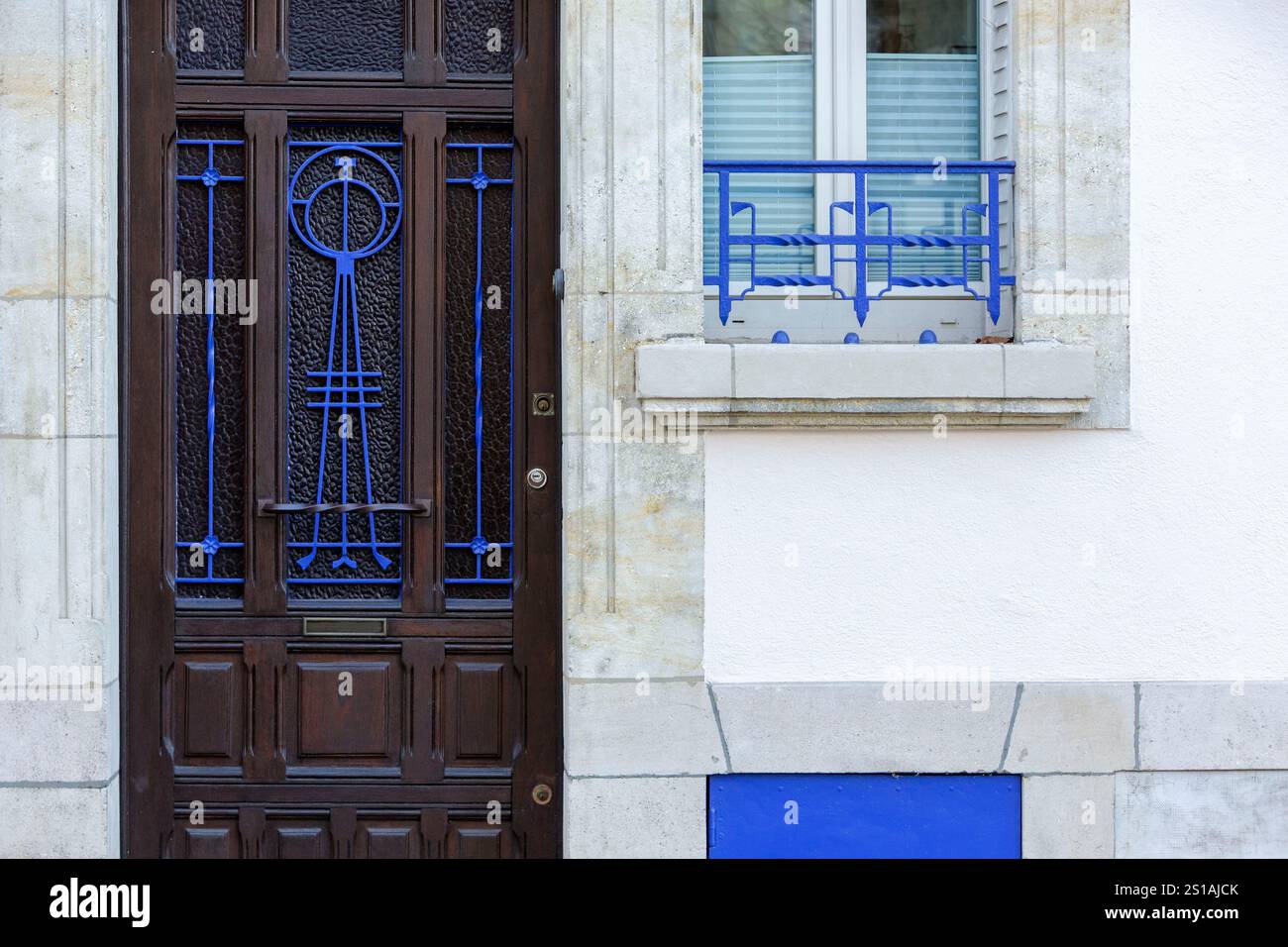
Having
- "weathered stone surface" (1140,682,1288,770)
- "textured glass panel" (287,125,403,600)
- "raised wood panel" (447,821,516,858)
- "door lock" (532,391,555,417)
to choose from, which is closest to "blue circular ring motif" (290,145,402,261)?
"textured glass panel" (287,125,403,600)

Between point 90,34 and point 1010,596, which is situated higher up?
point 90,34

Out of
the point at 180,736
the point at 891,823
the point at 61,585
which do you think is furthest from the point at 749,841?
the point at 61,585

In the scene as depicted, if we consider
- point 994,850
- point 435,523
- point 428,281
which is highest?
Result: point 428,281

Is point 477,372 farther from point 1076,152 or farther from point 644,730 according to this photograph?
point 1076,152

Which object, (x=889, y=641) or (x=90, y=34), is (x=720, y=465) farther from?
(x=90, y=34)

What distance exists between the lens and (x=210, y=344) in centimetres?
509

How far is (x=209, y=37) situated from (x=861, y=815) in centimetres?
389

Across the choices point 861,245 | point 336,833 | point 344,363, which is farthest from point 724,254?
point 336,833

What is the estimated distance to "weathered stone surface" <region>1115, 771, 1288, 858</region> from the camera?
4.88 meters

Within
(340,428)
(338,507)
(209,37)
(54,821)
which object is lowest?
(54,821)

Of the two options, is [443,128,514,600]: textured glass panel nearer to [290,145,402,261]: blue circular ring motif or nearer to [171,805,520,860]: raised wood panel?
[290,145,402,261]: blue circular ring motif

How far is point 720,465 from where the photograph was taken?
488 centimetres

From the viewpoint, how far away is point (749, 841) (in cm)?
489

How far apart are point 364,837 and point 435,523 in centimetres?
125
